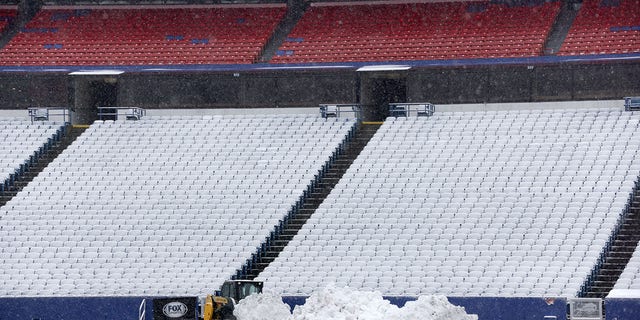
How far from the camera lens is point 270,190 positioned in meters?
34.0

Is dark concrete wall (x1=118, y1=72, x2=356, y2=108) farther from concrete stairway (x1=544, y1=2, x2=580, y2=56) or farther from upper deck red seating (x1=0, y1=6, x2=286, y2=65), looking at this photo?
concrete stairway (x1=544, y1=2, x2=580, y2=56)

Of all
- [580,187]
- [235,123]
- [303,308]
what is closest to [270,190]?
[235,123]

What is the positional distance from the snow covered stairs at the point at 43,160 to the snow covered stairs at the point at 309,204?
8691 mm

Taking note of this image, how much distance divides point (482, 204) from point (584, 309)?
6.87m

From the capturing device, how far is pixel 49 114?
132 feet

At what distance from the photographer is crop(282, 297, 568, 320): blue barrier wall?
1001 inches

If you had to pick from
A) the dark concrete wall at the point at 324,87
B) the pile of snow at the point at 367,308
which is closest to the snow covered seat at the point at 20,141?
the dark concrete wall at the point at 324,87

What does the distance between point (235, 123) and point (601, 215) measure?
1327 centimetres

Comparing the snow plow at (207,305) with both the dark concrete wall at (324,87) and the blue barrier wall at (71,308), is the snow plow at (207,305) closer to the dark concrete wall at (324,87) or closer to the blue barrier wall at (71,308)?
the blue barrier wall at (71,308)

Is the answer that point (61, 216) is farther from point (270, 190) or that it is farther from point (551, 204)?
point (551, 204)

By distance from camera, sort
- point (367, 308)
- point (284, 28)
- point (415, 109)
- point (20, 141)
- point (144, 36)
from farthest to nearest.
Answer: point (284, 28)
point (144, 36)
point (20, 141)
point (415, 109)
point (367, 308)

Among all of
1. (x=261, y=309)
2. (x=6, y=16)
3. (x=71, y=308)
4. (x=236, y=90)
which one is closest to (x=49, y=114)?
(x=236, y=90)

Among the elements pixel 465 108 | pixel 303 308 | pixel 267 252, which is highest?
pixel 465 108

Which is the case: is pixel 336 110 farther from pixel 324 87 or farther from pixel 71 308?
pixel 71 308
